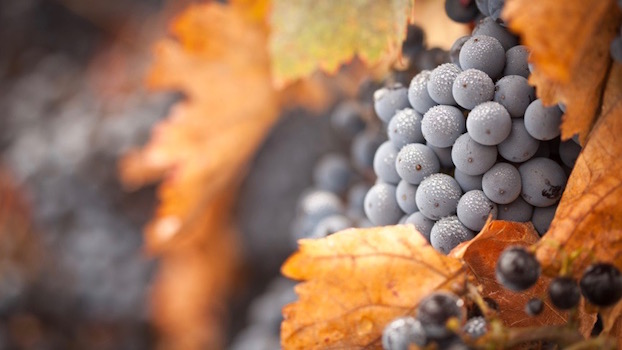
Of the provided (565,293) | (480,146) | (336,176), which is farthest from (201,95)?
(565,293)

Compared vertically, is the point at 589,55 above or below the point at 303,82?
below

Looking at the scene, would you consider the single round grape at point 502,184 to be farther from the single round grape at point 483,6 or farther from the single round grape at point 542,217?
the single round grape at point 483,6

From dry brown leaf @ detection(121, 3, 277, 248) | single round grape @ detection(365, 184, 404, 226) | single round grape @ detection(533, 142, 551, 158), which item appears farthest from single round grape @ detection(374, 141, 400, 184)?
dry brown leaf @ detection(121, 3, 277, 248)

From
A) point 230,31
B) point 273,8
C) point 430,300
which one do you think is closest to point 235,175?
point 230,31

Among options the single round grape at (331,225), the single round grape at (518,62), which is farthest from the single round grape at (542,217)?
the single round grape at (331,225)

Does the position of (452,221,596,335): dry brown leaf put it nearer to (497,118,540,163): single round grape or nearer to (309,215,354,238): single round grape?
(497,118,540,163): single round grape

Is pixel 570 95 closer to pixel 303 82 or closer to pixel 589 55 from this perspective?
pixel 589 55

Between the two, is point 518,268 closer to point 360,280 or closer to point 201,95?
point 360,280
